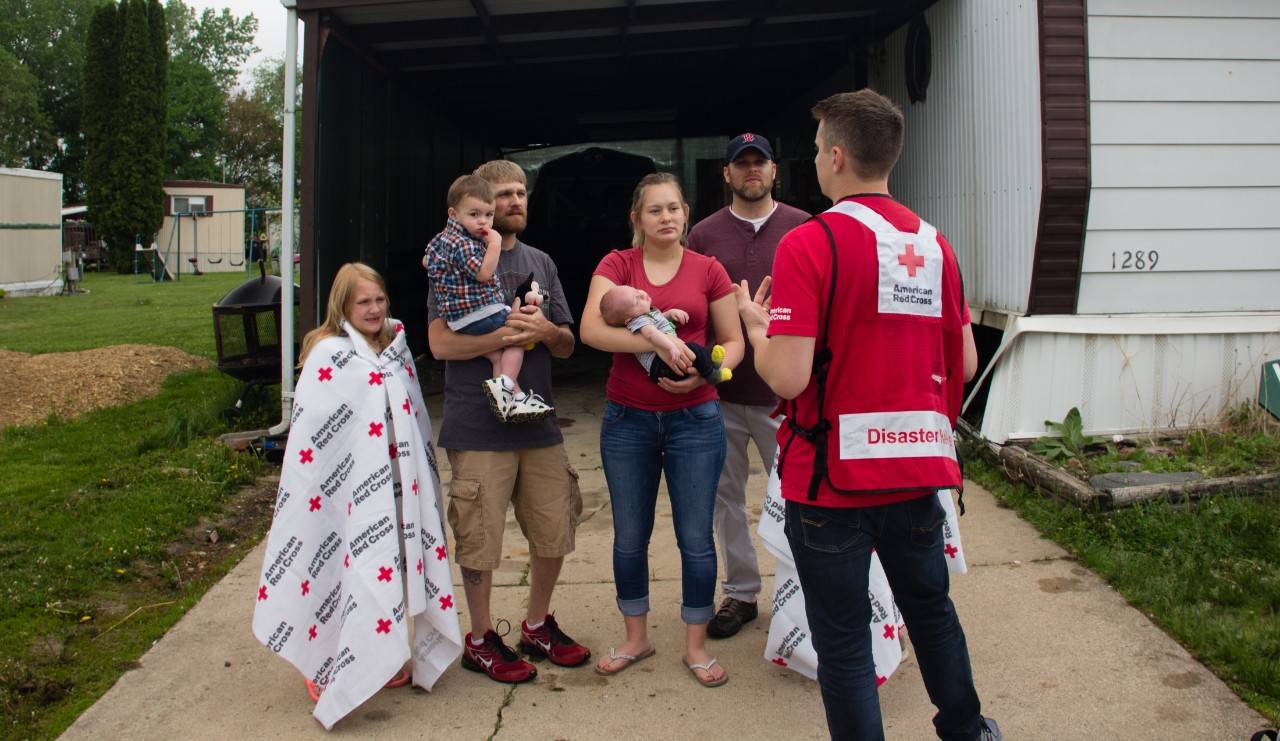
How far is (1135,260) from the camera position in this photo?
6.19m

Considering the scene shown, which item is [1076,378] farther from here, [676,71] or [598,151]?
[598,151]

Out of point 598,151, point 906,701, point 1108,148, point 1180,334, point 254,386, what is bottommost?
point 906,701

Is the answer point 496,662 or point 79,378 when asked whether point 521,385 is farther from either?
point 79,378

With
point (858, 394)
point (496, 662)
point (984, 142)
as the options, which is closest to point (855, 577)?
point (858, 394)

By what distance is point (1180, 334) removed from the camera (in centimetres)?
620

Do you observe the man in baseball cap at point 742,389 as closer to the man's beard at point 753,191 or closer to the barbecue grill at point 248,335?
the man's beard at point 753,191

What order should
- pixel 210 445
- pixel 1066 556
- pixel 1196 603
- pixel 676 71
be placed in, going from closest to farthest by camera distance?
pixel 1196 603 → pixel 1066 556 → pixel 210 445 → pixel 676 71

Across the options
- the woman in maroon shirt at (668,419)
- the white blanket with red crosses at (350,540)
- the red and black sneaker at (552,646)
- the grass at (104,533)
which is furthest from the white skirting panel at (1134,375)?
the grass at (104,533)

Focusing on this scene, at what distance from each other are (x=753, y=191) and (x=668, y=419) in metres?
0.99

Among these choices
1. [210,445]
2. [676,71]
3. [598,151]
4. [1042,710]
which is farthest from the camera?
[598,151]

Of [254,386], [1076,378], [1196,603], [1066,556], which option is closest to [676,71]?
[254,386]

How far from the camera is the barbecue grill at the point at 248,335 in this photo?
7621mm

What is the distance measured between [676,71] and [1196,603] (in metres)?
8.01

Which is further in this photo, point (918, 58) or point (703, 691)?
point (918, 58)
